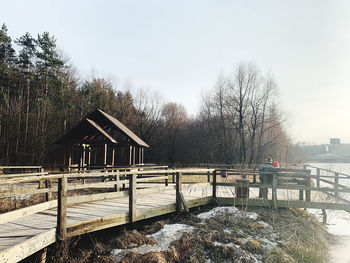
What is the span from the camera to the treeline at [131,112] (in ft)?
71.3

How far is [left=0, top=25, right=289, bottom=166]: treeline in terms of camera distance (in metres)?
21.7

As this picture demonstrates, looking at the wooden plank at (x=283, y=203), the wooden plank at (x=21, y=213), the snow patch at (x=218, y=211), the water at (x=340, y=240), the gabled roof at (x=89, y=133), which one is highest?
the gabled roof at (x=89, y=133)

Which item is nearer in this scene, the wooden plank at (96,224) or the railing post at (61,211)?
the railing post at (61,211)

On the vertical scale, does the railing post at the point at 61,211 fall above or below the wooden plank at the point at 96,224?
above

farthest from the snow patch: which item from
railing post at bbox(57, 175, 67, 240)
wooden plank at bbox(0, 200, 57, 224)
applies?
wooden plank at bbox(0, 200, 57, 224)

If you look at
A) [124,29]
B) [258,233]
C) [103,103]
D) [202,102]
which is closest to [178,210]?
[258,233]

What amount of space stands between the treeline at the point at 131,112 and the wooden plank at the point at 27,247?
14.1m

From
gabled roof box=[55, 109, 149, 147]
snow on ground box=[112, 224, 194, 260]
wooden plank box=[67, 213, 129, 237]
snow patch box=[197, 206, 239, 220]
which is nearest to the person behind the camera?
wooden plank box=[67, 213, 129, 237]

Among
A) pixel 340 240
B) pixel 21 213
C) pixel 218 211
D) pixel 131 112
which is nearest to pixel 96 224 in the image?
pixel 21 213

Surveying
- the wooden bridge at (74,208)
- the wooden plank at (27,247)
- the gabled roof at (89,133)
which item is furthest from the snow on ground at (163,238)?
the gabled roof at (89,133)

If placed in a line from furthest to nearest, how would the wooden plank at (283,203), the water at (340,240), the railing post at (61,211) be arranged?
the wooden plank at (283,203)
the water at (340,240)
the railing post at (61,211)

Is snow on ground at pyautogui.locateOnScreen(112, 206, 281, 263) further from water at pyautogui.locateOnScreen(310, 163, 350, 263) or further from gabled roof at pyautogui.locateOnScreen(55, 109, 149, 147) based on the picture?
gabled roof at pyautogui.locateOnScreen(55, 109, 149, 147)

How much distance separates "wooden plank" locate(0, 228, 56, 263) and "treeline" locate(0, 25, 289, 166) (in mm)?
14112

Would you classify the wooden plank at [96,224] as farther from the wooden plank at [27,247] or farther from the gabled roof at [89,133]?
the gabled roof at [89,133]
